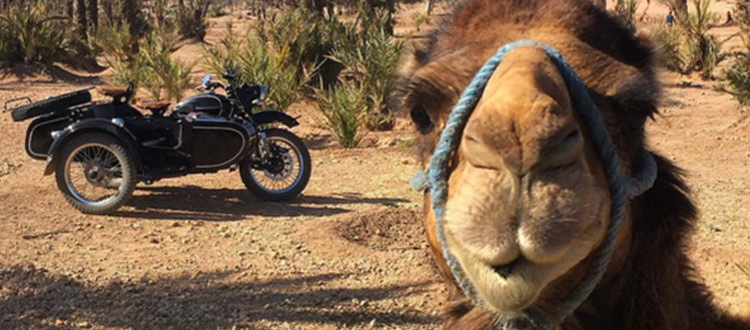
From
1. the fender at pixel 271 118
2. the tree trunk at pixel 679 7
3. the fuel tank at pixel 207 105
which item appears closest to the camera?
the fuel tank at pixel 207 105

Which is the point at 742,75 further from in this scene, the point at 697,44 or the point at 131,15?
the point at 131,15

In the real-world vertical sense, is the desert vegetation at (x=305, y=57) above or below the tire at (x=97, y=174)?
below

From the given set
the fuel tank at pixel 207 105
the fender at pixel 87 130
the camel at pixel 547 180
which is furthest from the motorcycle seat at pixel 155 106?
the camel at pixel 547 180

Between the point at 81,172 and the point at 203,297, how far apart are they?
3091 millimetres

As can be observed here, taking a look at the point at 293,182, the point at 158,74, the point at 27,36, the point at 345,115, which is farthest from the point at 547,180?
the point at 27,36

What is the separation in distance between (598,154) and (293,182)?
6.64 metres

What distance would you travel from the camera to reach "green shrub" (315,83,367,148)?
1128cm

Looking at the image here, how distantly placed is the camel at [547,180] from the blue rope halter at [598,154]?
0.02 metres

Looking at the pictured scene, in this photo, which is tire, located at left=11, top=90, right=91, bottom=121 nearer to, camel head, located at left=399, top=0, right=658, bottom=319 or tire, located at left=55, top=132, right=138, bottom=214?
tire, located at left=55, top=132, right=138, bottom=214

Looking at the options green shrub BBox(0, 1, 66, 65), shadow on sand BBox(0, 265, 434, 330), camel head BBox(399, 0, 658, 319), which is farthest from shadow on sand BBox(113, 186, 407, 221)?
green shrub BBox(0, 1, 66, 65)

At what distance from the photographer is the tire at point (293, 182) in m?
8.32

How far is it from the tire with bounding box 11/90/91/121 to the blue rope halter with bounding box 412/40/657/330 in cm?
698

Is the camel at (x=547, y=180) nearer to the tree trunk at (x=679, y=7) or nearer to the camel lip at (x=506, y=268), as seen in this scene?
the camel lip at (x=506, y=268)

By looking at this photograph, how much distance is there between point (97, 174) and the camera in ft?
26.1
